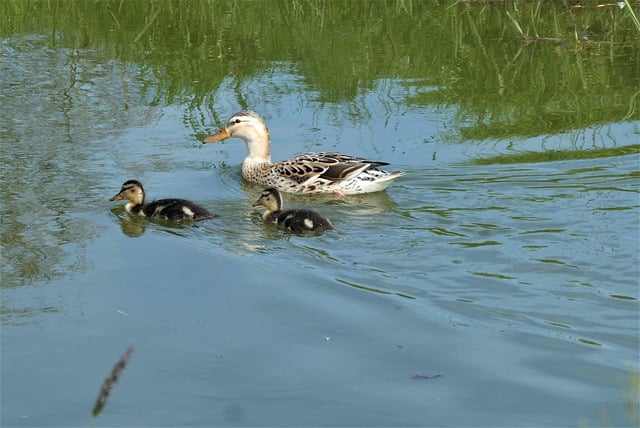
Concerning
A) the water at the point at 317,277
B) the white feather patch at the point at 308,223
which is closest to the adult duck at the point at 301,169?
the water at the point at 317,277

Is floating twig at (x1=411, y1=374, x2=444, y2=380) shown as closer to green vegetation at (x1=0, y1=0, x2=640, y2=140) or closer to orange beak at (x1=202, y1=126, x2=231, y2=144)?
green vegetation at (x1=0, y1=0, x2=640, y2=140)

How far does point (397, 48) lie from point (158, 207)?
4.82 meters

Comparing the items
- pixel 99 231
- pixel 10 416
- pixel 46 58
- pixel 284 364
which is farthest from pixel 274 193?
pixel 46 58

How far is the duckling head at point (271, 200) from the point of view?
8328mm

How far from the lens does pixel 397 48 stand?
12203 millimetres

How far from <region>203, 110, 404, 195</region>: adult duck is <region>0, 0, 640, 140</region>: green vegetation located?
1.02 meters

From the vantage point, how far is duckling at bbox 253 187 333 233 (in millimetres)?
7762

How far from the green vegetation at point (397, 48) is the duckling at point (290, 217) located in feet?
6.87

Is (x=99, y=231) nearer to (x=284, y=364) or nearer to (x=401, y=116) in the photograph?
(x=284, y=364)

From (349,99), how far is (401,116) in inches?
28.4

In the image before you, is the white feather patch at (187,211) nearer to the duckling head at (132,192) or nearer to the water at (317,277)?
the water at (317,277)

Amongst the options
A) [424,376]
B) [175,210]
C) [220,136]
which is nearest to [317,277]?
[424,376]

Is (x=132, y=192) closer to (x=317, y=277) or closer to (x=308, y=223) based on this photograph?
(x=308, y=223)

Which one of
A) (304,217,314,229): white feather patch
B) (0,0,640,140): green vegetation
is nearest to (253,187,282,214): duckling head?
(304,217,314,229): white feather patch
